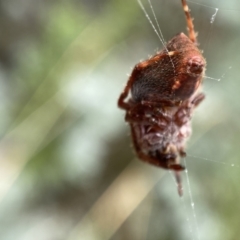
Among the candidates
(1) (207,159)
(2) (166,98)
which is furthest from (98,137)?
(2) (166,98)

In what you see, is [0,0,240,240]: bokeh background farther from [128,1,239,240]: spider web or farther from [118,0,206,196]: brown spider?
[118,0,206,196]: brown spider

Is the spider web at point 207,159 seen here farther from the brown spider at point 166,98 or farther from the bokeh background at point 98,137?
the brown spider at point 166,98

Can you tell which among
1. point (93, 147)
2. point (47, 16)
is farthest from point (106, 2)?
point (93, 147)

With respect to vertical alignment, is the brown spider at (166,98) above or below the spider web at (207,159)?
Result: below

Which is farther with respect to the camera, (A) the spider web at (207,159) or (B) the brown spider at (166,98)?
(A) the spider web at (207,159)

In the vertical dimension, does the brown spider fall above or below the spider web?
below

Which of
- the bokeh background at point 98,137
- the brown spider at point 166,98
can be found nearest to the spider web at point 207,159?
the bokeh background at point 98,137

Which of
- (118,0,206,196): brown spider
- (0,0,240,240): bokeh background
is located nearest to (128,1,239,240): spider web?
(0,0,240,240): bokeh background
